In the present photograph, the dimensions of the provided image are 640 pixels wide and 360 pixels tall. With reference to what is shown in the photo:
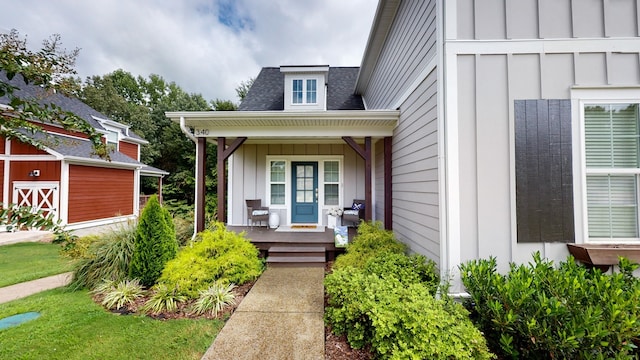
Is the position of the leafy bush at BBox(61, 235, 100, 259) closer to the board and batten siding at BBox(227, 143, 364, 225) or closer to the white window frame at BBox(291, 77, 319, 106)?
the board and batten siding at BBox(227, 143, 364, 225)

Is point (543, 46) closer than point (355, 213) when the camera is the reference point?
Yes

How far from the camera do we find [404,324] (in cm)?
219

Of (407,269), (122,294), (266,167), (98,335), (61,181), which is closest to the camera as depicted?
(98,335)

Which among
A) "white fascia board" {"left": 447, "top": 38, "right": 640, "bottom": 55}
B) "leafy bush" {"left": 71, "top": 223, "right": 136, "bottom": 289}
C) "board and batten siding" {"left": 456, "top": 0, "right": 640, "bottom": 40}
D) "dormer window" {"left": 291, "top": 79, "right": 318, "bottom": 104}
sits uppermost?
"dormer window" {"left": 291, "top": 79, "right": 318, "bottom": 104}

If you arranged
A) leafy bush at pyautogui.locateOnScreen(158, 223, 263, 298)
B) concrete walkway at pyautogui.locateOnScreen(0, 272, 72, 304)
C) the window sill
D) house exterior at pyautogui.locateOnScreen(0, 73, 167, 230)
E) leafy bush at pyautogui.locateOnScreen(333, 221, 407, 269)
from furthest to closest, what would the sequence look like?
house exterior at pyautogui.locateOnScreen(0, 73, 167, 230) → leafy bush at pyautogui.locateOnScreen(333, 221, 407, 269) → concrete walkway at pyautogui.locateOnScreen(0, 272, 72, 304) → leafy bush at pyautogui.locateOnScreen(158, 223, 263, 298) → the window sill

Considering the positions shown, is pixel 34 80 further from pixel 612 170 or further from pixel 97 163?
pixel 97 163

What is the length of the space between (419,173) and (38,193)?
41.8 ft

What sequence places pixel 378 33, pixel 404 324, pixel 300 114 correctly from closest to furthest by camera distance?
pixel 404 324
pixel 300 114
pixel 378 33

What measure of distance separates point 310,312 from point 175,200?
53.7 ft

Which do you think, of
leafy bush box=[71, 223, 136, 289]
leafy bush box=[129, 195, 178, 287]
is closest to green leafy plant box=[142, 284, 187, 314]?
leafy bush box=[129, 195, 178, 287]

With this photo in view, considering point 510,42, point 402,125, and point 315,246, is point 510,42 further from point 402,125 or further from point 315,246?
point 315,246

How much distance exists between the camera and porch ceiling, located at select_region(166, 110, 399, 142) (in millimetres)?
4910

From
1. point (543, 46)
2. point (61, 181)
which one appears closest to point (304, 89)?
point (543, 46)

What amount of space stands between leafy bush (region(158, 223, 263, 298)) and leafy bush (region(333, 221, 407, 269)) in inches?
58.5
